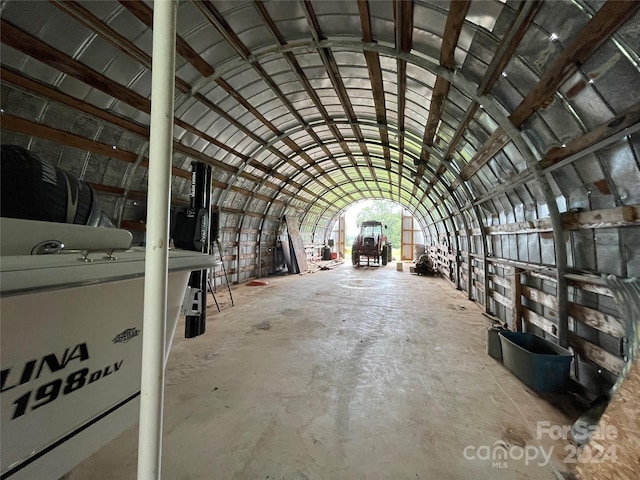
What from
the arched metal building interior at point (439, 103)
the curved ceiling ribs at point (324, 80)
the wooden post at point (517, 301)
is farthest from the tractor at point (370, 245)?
the wooden post at point (517, 301)

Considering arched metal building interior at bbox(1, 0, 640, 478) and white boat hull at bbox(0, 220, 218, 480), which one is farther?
arched metal building interior at bbox(1, 0, 640, 478)

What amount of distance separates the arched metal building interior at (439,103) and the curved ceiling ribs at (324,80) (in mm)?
17

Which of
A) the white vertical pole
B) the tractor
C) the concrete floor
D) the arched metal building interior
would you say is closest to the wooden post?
the arched metal building interior

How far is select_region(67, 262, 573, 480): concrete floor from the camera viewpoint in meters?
1.66

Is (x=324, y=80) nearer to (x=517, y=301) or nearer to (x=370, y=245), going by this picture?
(x=517, y=301)

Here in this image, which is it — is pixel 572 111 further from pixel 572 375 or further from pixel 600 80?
pixel 572 375

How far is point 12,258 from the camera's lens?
3.12 ft

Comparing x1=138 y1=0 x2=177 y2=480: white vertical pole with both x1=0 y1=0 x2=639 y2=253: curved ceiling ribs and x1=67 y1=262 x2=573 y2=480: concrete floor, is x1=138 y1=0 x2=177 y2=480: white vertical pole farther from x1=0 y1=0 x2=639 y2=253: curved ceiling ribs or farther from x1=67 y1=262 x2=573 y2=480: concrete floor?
x1=0 y1=0 x2=639 y2=253: curved ceiling ribs

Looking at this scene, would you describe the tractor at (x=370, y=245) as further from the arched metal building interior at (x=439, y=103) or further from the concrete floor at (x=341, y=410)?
the concrete floor at (x=341, y=410)

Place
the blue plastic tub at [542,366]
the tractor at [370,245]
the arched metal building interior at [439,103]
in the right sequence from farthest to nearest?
the tractor at [370,245]
the blue plastic tub at [542,366]
the arched metal building interior at [439,103]

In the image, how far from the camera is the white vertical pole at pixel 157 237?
0.72m

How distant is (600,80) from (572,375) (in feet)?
9.31

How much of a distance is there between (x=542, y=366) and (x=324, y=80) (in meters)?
4.73

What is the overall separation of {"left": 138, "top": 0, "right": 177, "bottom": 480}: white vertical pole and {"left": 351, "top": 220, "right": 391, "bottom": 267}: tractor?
1279 centimetres
